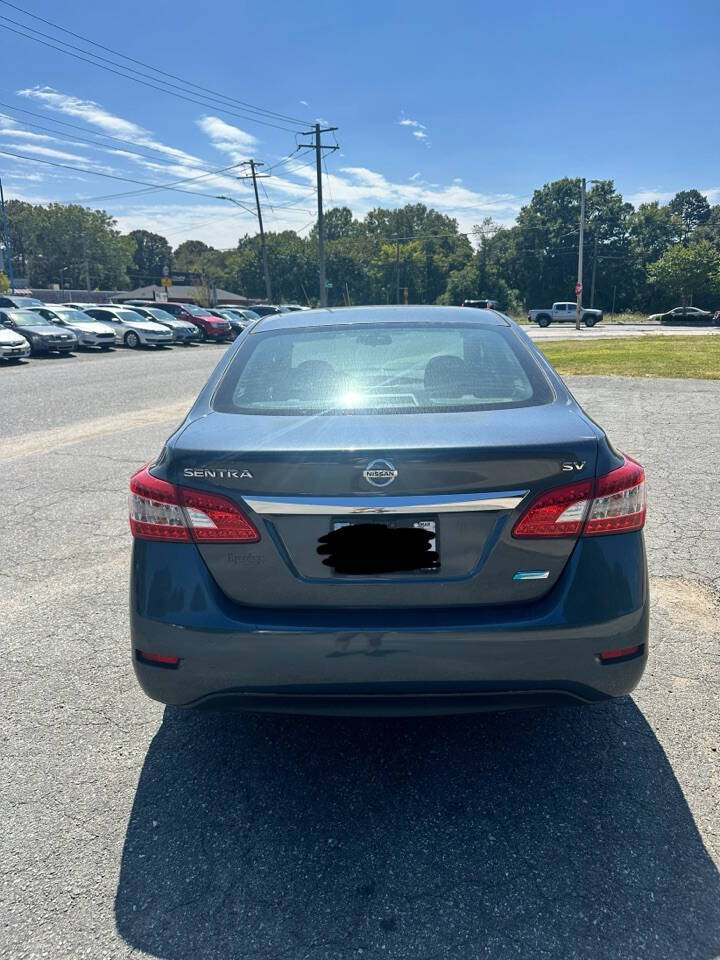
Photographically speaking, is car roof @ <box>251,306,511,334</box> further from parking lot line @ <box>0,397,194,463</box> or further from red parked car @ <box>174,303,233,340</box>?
red parked car @ <box>174,303,233,340</box>

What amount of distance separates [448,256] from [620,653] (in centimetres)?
10526

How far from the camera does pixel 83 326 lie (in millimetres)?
26297

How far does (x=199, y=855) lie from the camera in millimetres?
2113

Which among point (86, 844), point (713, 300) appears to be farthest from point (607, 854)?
point (713, 300)

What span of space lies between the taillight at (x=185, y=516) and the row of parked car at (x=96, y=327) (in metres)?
17.8

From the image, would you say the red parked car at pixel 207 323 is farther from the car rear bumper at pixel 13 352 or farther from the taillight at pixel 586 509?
the taillight at pixel 586 509

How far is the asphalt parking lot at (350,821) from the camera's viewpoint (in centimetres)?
185

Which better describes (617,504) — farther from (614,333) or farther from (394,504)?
(614,333)

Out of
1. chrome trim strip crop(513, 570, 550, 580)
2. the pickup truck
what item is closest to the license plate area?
chrome trim strip crop(513, 570, 550, 580)

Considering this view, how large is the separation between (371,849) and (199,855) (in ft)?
1.77

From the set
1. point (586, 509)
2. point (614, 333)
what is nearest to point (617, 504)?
point (586, 509)

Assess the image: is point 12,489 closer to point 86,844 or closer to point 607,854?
point 86,844

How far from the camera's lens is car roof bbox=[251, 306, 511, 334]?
3.29 metres

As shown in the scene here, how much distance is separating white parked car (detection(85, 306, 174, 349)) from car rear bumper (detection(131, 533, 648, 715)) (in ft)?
93.8
